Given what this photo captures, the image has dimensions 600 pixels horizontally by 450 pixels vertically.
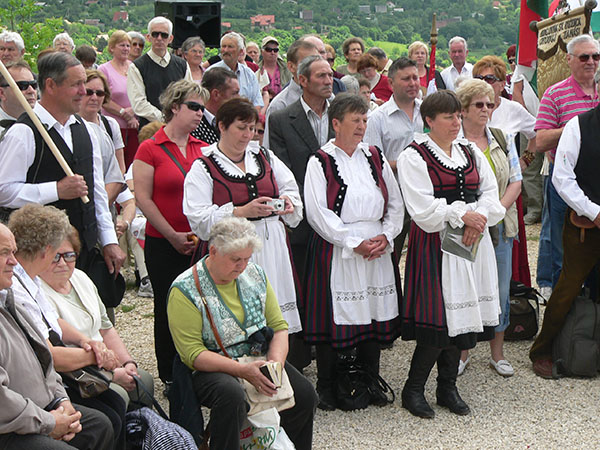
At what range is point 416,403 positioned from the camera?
495 centimetres

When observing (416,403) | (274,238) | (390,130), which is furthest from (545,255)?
(274,238)

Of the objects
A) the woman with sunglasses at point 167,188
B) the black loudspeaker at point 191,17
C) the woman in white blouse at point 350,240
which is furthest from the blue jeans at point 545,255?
the black loudspeaker at point 191,17

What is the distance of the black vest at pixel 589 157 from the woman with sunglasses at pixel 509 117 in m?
0.84

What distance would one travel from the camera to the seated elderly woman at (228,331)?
150 inches

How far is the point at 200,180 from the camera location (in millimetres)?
4609

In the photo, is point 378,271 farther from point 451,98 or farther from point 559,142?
point 559,142

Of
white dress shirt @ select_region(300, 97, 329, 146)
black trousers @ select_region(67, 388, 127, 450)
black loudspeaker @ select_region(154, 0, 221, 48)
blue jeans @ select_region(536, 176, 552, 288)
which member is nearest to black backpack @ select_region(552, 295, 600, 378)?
blue jeans @ select_region(536, 176, 552, 288)

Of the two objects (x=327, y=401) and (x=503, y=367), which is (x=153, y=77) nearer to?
(x=327, y=401)

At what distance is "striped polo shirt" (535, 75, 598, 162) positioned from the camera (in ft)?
19.6

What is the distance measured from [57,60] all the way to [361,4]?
19.8 meters

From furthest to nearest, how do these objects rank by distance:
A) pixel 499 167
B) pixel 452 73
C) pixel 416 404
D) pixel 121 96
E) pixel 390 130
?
pixel 452 73, pixel 121 96, pixel 390 130, pixel 499 167, pixel 416 404

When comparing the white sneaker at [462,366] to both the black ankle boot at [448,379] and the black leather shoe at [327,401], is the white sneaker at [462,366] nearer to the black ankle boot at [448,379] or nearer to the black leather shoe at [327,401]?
the black ankle boot at [448,379]

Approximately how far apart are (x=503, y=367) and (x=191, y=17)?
6676 mm

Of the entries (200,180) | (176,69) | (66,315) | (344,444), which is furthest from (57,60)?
(176,69)
